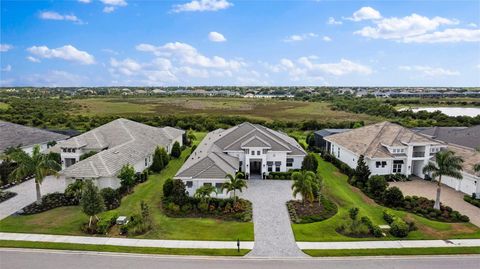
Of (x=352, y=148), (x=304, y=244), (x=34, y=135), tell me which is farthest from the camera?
(x=34, y=135)

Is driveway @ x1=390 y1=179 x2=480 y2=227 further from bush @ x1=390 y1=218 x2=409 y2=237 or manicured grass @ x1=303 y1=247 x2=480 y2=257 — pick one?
bush @ x1=390 y1=218 x2=409 y2=237

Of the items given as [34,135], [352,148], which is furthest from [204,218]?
[34,135]

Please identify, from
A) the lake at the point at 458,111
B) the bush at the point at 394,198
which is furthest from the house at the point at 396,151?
the lake at the point at 458,111

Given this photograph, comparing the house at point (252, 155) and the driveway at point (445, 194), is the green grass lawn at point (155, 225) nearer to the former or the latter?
the house at point (252, 155)

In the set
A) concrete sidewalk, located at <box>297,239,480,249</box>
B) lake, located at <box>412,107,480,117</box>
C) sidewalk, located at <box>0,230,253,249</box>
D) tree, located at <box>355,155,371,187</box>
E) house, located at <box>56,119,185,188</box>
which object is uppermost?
lake, located at <box>412,107,480,117</box>

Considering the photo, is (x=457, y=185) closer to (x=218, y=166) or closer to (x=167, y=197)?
(x=218, y=166)

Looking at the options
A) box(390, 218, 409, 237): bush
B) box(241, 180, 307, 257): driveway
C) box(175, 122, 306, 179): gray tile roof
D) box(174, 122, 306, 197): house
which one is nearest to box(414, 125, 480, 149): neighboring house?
box(175, 122, 306, 179): gray tile roof

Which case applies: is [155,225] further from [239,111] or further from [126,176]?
[239,111]
